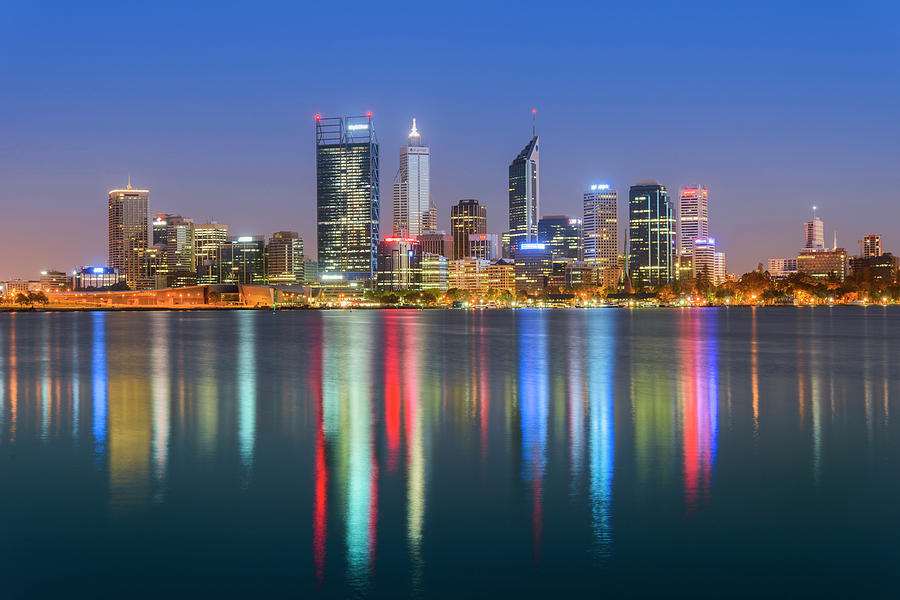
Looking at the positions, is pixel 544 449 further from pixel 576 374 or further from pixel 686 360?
pixel 686 360

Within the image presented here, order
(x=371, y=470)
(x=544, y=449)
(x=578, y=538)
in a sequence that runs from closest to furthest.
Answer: (x=578, y=538), (x=371, y=470), (x=544, y=449)

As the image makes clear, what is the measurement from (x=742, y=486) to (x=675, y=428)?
724 cm

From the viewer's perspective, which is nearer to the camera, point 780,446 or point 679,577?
point 679,577

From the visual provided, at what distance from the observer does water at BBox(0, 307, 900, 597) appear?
10680 millimetres

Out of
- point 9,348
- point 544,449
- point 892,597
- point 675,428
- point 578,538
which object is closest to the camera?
point 892,597

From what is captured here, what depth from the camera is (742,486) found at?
15.5 metres

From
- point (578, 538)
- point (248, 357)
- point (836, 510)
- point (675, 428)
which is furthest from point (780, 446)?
point (248, 357)

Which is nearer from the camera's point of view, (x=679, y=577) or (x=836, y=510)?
(x=679, y=577)

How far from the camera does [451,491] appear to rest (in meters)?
15.2

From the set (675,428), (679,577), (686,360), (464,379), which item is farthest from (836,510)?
(686,360)

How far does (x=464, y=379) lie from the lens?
38750 millimetres

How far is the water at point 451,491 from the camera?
10.7 m

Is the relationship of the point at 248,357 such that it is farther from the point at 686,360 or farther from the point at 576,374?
the point at 686,360

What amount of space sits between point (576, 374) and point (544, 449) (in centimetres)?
2302
